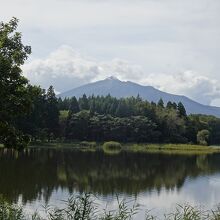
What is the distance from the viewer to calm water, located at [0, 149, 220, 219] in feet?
116

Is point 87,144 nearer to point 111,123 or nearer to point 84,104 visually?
point 111,123

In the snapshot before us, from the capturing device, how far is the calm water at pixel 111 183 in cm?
3525

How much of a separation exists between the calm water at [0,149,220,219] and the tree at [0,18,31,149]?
14305 mm

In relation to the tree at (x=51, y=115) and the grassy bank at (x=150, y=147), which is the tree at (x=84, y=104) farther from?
the tree at (x=51, y=115)

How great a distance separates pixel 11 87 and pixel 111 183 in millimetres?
31213

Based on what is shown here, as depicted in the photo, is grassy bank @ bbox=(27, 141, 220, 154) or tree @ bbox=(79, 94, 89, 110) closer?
grassy bank @ bbox=(27, 141, 220, 154)

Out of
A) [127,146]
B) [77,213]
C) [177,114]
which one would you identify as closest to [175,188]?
[77,213]

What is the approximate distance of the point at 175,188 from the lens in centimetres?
4691

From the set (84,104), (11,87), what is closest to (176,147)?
(84,104)

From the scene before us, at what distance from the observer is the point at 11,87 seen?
16.2 m

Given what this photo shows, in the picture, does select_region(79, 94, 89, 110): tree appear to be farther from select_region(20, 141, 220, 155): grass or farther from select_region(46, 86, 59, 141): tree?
select_region(46, 86, 59, 141): tree

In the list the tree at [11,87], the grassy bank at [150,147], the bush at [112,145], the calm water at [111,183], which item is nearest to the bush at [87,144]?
the grassy bank at [150,147]

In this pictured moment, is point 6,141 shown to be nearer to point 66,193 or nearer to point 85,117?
point 66,193

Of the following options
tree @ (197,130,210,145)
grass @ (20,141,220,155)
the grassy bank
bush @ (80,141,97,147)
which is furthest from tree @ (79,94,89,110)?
tree @ (197,130,210,145)
